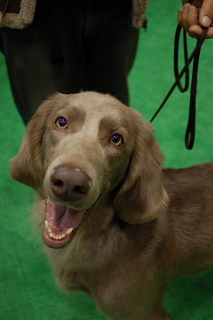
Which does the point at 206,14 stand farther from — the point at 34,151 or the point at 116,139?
the point at 34,151

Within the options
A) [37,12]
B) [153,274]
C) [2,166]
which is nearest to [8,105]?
[2,166]

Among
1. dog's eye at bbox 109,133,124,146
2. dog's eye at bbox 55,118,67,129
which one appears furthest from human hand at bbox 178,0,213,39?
dog's eye at bbox 55,118,67,129

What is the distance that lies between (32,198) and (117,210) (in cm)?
106

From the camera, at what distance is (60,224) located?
1.35m

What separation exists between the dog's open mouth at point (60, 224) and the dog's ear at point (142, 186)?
211mm

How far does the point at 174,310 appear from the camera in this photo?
2.04m

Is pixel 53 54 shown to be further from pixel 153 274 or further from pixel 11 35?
pixel 153 274

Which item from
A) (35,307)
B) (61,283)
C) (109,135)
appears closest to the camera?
(109,135)

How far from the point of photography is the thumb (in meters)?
1.34

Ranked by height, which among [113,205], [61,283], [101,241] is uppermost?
[113,205]

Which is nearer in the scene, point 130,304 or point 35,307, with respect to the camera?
point 130,304

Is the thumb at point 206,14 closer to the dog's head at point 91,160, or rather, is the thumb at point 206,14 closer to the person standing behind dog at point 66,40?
the person standing behind dog at point 66,40

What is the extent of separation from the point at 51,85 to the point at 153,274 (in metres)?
1.15

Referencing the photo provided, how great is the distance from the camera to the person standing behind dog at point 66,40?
57.7 inches
